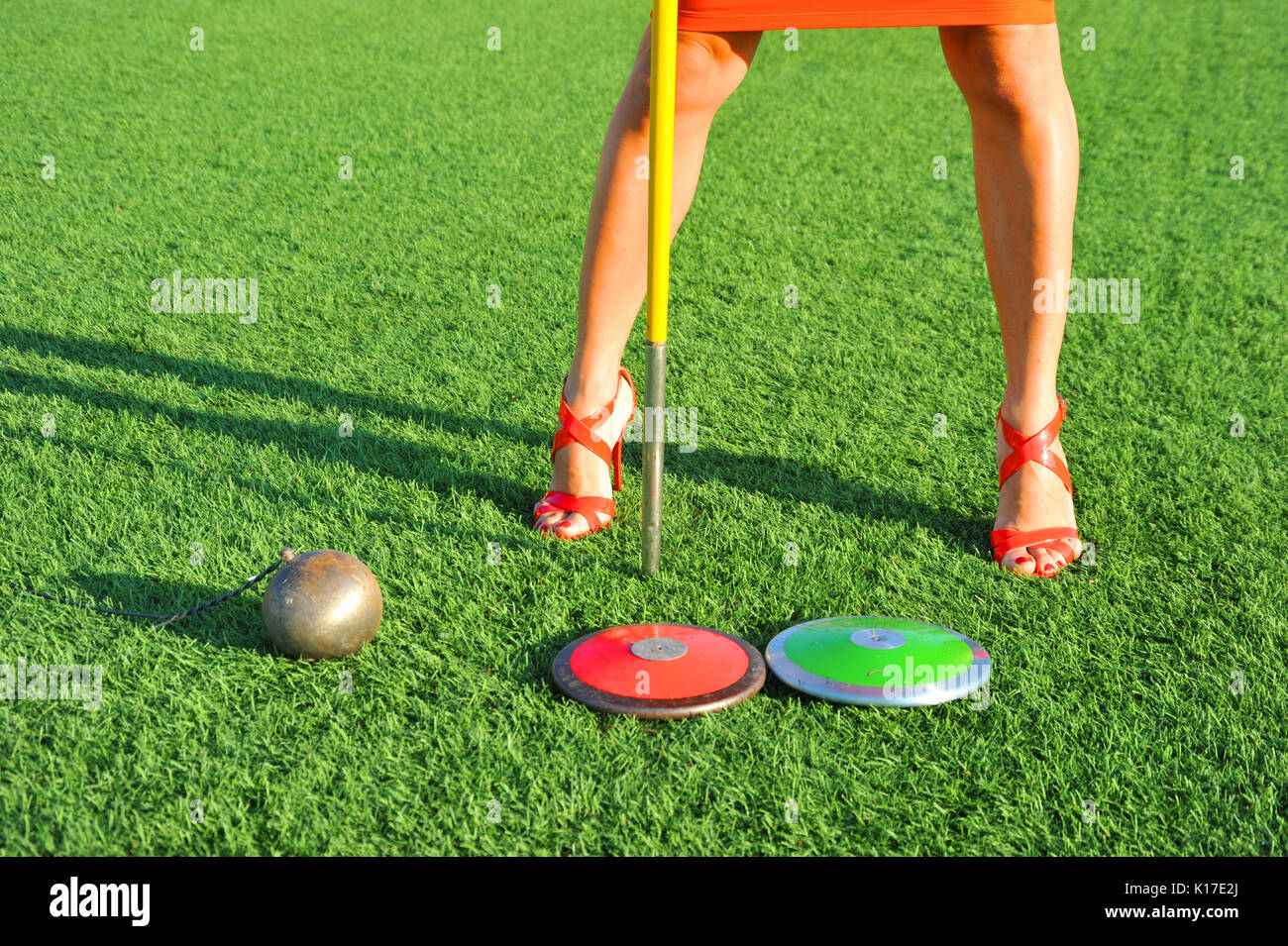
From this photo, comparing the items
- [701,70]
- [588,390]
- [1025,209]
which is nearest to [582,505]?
[588,390]

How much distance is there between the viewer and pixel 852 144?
6691 millimetres

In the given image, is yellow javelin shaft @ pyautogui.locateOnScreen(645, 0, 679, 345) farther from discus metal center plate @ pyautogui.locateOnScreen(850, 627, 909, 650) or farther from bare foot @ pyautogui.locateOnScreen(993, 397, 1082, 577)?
bare foot @ pyautogui.locateOnScreen(993, 397, 1082, 577)

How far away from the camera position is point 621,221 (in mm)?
2721

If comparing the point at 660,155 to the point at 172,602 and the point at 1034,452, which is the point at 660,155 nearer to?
the point at 1034,452

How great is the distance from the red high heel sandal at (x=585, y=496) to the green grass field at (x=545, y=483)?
0.09 m

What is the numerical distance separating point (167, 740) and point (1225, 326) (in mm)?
3749

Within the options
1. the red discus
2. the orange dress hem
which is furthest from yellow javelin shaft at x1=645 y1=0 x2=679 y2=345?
the red discus

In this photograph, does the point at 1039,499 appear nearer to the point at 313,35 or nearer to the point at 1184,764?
the point at 1184,764

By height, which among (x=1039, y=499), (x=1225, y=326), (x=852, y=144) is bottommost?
(x=1039, y=499)

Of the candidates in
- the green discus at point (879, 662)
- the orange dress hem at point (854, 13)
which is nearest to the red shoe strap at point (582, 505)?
the green discus at point (879, 662)

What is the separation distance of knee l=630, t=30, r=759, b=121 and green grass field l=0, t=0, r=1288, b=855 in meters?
0.93

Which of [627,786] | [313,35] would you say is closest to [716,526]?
[627,786]

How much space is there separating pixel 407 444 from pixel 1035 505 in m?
1.59

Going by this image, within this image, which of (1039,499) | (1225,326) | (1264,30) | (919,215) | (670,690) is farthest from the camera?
(1264,30)
